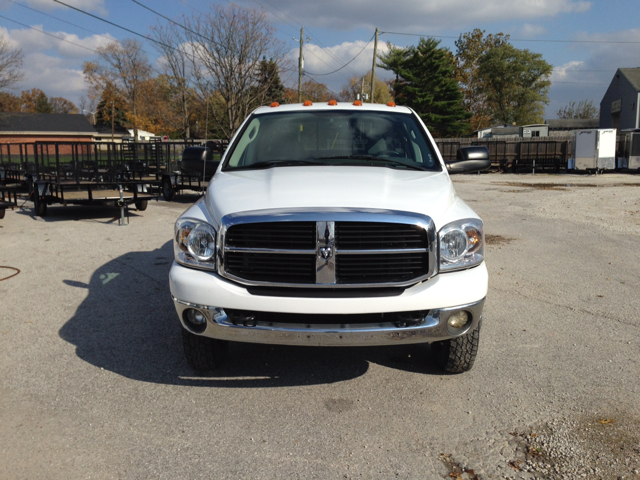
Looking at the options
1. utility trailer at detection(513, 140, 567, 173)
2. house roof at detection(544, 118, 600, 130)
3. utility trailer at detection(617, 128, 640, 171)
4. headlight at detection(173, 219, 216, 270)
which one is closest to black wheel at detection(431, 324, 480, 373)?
headlight at detection(173, 219, 216, 270)

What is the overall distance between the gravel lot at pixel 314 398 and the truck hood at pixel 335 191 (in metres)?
1.18

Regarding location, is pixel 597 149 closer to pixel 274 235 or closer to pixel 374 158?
pixel 374 158

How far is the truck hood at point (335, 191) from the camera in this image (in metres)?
3.27

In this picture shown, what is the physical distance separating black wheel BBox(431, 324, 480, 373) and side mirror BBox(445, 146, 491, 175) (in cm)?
193

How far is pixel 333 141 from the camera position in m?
4.70

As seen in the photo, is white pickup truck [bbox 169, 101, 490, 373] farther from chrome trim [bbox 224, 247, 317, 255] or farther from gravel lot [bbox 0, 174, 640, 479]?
gravel lot [bbox 0, 174, 640, 479]

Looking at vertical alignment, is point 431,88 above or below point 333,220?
above

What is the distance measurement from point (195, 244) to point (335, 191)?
0.93 metres

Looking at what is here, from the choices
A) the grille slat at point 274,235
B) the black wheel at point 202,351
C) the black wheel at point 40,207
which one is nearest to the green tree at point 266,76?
the black wheel at point 40,207

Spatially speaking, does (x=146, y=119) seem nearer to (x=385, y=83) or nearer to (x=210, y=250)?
(x=385, y=83)

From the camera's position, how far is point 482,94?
71625 millimetres

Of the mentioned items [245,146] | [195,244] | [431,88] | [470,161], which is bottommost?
[195,244]

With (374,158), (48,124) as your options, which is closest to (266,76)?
(374,158)

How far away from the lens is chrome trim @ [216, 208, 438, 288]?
3133 millimetres
